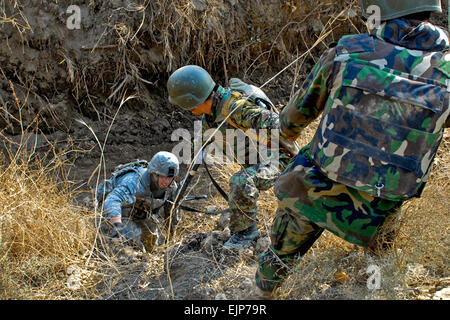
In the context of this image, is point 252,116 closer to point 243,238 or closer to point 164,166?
point 243,238

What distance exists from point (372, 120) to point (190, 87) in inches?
77.4

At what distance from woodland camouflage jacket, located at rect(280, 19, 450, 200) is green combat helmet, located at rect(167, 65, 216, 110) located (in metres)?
1.72

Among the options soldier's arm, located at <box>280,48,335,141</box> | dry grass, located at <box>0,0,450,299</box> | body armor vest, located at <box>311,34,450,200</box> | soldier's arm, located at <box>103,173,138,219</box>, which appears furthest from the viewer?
soldier's arm, located at <box>103,173,138,219</box>

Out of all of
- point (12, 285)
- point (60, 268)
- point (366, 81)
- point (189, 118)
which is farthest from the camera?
point (189, 118)

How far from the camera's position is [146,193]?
4.34 metres

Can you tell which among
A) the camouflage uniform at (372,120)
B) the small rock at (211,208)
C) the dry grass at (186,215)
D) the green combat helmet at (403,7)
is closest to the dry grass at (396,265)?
the dry grass at (186,215)

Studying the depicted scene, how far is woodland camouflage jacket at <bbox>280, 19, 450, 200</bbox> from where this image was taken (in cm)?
191

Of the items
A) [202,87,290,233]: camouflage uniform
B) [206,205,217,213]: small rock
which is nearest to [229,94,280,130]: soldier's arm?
[202,87,290,233]: camouflage uniform

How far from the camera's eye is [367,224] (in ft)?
6.99

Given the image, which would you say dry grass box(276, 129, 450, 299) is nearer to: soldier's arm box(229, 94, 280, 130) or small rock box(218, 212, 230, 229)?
soldier's arm box(229, 94, 280, 130)

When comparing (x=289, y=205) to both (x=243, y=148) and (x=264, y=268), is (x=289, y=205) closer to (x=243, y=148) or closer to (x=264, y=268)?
(x=264, y=268)

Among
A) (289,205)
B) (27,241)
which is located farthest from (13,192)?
(289,205)

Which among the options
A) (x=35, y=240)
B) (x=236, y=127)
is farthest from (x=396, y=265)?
(x=35, y=240)

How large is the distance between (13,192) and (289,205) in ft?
6.88
